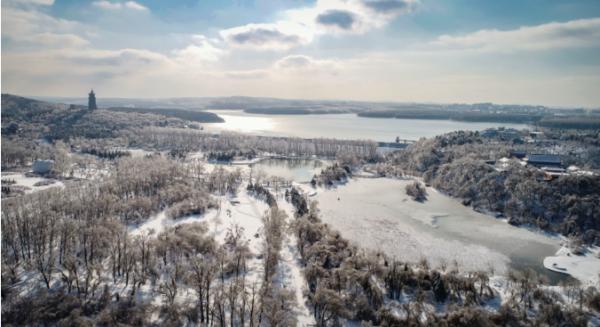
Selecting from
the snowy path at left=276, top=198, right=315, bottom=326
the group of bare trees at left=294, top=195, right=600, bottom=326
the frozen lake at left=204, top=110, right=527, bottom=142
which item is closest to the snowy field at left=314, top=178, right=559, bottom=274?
the group of bare trees at left=294, top=195, right=600, bottom=326

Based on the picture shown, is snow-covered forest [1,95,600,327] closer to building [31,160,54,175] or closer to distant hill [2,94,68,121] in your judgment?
building [31,160,54,175]

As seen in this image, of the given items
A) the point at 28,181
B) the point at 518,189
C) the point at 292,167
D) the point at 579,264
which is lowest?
the point at 579,264

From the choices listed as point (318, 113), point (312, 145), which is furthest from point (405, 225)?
point (318, 113)

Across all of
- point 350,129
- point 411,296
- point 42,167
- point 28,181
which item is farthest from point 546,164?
point 350,129

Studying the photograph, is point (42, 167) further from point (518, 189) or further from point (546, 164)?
point (546, 164)

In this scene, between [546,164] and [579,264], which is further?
[546,164]

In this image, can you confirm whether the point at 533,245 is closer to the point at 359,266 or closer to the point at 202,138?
the point at 359,266
